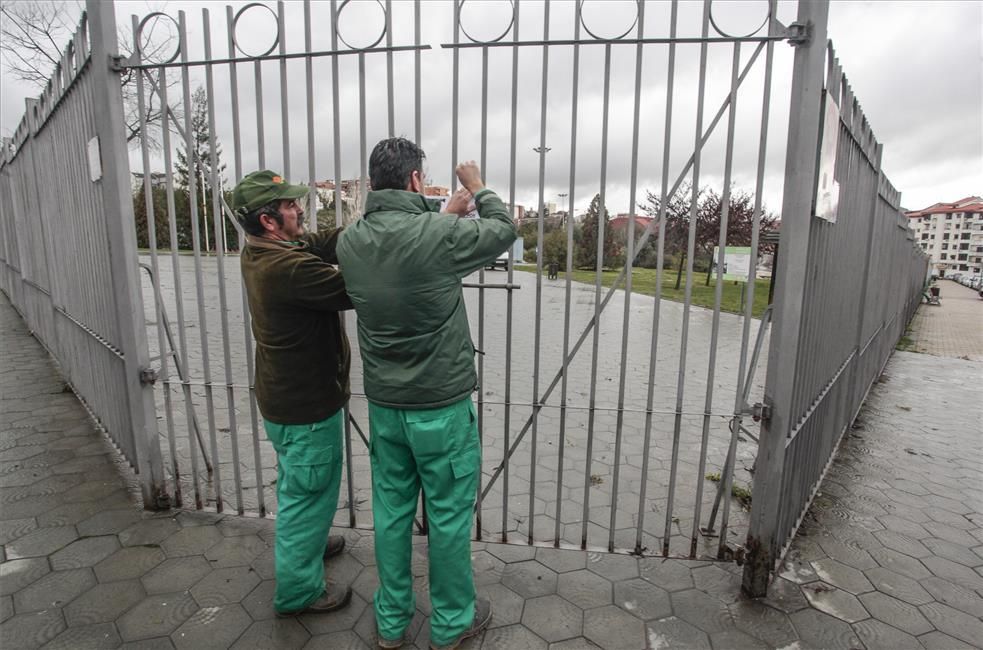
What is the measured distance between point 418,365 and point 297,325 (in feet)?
2.02

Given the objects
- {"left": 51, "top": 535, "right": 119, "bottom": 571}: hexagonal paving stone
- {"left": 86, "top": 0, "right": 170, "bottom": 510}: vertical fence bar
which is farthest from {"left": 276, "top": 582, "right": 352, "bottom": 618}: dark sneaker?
{"left": 86, "top": 0, "right": 170, "bottom": 510}: vertical fence bar

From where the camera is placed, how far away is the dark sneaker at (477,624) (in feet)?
7.32

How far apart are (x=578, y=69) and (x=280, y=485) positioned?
→ 234 centimetres

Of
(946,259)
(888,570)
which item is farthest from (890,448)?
(946,259)

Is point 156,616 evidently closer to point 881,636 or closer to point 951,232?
point 881,636

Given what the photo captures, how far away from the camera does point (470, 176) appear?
7.22ft

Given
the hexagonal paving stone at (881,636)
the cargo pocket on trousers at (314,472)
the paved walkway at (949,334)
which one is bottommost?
the paved walkway at (949,334)

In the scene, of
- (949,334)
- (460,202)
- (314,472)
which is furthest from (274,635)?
(949,334)

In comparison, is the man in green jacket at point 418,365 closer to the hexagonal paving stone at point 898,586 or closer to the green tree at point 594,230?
the green tree at point 594,230

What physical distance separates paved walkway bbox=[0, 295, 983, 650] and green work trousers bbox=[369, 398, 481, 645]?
7.3 inches

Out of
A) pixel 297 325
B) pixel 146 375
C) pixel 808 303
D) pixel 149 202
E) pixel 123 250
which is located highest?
pixel 149 202

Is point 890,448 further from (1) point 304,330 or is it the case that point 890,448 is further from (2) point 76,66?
(2) point 76,66

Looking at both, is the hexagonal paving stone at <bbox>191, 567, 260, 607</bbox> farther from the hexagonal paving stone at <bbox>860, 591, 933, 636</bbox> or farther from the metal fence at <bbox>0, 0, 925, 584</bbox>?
the hexagonal paving stone at <bbox>860, 591, 933, 636</bbox>

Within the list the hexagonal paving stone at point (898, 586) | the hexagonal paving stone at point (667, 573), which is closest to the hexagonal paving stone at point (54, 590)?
the hexagonal paving stone at point (667, 573)
